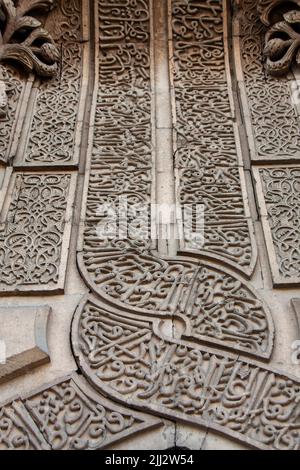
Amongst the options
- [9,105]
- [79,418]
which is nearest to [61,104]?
[9,105]

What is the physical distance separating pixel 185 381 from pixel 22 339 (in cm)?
69

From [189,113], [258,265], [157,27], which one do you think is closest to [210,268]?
[258,265]

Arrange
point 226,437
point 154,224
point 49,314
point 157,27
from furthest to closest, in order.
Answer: point 157,27 → point 154,224 → point 49,314 → point 226,437

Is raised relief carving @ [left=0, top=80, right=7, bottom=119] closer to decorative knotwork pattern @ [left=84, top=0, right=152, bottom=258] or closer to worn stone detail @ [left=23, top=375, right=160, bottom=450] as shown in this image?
decorative knotwork pattern @ [left=84, top=0, right=152, bottom=258]

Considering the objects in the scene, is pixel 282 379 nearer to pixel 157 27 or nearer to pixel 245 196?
pixel 245 196

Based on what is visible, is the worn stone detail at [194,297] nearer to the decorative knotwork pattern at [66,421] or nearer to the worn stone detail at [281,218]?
the worn stone detail at [281,218]

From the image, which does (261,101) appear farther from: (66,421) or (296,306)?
(66,421)

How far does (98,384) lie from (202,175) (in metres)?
1.33

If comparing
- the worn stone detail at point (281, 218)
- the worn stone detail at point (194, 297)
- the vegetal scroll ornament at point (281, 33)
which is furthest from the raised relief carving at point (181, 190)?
the vegetal scroll ornament at point (281, 33)

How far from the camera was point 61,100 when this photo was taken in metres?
3.62

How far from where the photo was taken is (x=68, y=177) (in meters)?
3.21

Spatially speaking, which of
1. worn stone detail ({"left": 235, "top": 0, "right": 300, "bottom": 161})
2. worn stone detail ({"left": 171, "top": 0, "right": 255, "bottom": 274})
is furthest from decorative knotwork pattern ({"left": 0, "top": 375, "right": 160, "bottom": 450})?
worn stone detail ({"left": 235, "top": 0, "right": 300, "bottom": 161})

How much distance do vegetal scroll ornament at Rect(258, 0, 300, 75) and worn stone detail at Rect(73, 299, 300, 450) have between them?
6.41ft

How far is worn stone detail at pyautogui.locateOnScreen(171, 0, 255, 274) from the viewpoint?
2920 mm
